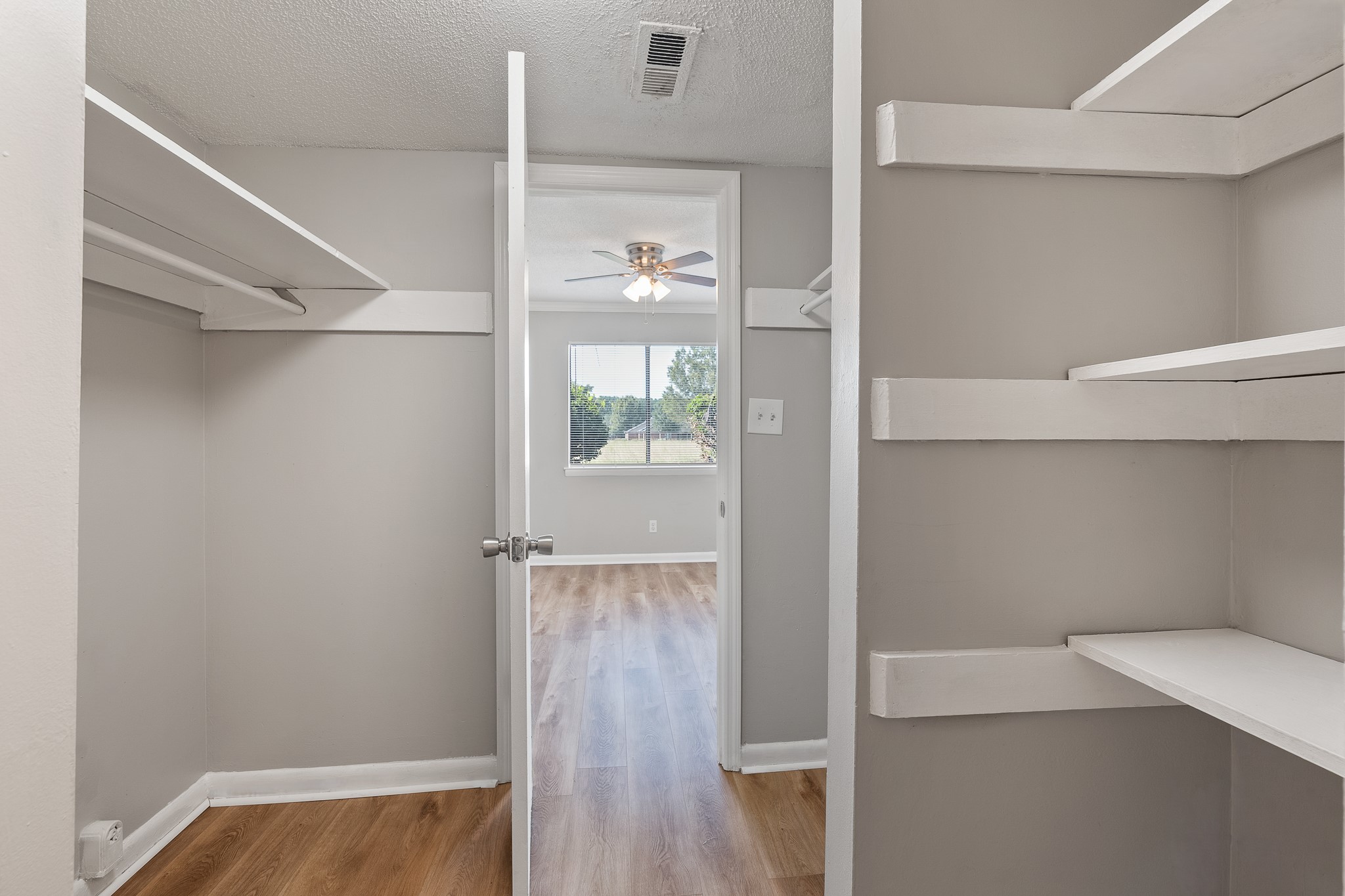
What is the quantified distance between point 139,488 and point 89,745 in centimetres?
67

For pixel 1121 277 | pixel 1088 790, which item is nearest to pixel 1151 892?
pixel 1088 790

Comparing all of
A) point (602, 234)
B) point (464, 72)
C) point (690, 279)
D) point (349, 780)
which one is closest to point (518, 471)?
point (464, 72)

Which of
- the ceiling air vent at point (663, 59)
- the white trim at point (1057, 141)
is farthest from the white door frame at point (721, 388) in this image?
the white trim at point (1057, 141)

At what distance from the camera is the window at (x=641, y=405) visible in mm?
5684

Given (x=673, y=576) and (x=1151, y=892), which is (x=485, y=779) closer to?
(x=1151, y=892)

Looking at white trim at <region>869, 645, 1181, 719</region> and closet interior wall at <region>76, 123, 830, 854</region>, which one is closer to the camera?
white trim at <region>869, 645, 1181, 719</region>

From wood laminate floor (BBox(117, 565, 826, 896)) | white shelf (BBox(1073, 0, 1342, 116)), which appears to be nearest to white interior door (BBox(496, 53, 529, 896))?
wood laminate floor (BBox(117, 565, 826, 896))

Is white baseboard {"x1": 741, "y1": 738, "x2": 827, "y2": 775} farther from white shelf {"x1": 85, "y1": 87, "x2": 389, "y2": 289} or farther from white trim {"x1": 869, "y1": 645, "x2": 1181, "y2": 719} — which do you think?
white shelf {"x1": 85, "y1": 87, "x2": 389, "y2": 289}

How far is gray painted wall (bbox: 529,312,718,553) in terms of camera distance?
559 centimetres

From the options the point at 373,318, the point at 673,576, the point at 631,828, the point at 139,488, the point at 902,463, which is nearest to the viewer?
the point at 902,463

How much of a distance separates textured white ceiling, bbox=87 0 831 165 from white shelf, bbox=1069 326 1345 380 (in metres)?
1.10

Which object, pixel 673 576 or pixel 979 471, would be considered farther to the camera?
pixel 673 576

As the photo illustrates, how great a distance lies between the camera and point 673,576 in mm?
5238

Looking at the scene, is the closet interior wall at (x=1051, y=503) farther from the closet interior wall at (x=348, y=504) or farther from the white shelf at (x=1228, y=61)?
the closet interior wall at (x=348, y=504)
